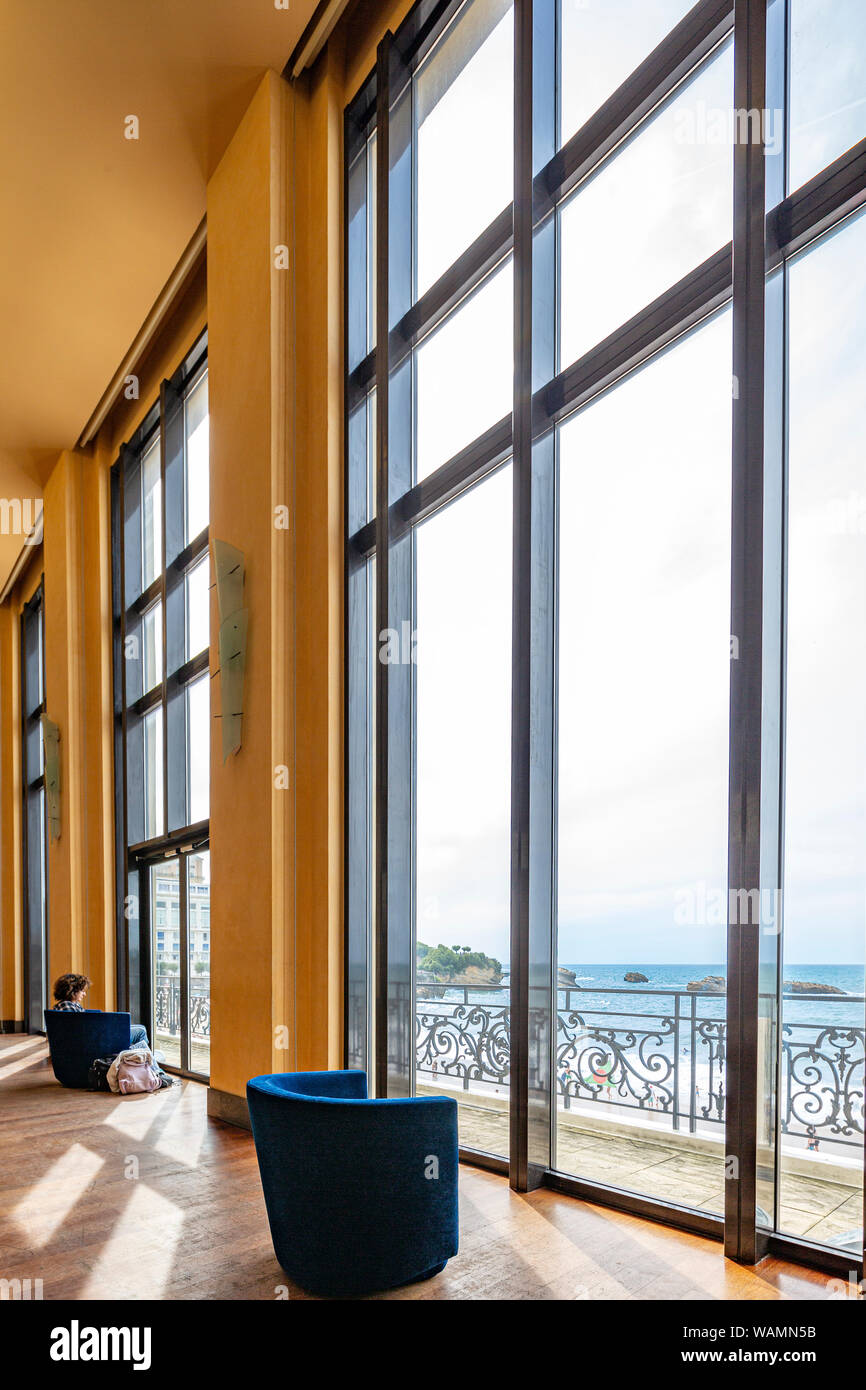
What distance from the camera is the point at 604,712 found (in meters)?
4.23

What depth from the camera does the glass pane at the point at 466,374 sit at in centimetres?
477

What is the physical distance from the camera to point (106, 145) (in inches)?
246

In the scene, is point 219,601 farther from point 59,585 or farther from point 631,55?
point 59,585

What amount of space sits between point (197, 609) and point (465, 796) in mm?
4066

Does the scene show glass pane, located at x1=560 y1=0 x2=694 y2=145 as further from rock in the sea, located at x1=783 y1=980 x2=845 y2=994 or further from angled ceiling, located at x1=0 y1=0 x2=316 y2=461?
rock in the sea, located at x1=783 y1=980 x2=845 y2=994

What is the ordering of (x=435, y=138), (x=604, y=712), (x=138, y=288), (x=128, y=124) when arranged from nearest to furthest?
(x=604, y=712), (x=435, y=138), (x=128, y=124), (x=138, y=288)

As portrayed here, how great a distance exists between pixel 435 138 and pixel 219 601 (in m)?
2.71

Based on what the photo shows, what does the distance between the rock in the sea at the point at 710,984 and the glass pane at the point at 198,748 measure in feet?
15.6

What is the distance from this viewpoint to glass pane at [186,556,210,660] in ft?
26.0

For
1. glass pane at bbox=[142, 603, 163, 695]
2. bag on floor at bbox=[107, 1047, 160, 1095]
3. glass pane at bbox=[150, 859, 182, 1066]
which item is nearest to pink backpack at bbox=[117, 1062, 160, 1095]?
bag on floor at bbox=[107, 1047, 160, 1095]

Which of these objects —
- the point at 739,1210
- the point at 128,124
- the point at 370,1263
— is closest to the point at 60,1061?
the point at 370,1263

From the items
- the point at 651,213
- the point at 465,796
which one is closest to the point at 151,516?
the point at 465,796

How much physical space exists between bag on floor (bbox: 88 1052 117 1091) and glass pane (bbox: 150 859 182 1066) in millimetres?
1132

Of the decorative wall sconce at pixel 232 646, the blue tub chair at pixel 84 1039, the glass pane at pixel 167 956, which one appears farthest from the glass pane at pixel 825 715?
the glass pane at pixel 167 956
